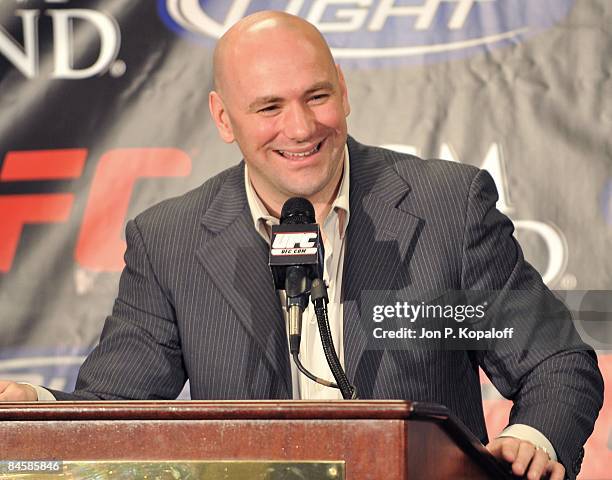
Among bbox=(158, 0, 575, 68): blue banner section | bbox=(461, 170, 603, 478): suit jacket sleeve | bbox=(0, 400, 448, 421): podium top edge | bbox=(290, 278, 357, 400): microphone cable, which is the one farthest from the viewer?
bbox=(158, 0, 575, 68): blue banner section

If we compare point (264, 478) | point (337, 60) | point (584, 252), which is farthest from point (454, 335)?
point (264, 478)

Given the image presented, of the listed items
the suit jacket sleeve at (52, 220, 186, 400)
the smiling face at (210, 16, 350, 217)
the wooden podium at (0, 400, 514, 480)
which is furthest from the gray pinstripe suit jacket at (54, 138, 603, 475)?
the wooden podium at (0, 400, 514, 480)

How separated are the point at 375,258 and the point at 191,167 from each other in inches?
33.3

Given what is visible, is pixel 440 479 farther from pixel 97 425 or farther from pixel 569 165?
pixel 569 165

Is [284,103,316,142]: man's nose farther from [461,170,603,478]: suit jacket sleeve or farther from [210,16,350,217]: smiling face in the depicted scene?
[461,170,603,478]: suit jacket sleeve

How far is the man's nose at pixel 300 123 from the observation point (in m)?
2.39

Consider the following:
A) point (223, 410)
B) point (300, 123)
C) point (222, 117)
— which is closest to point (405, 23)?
point (222, 117)

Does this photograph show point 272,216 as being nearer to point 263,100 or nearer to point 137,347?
point 263,100

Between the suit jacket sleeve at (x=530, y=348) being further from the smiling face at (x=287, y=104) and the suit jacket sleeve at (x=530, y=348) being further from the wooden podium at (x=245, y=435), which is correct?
the wooden podium at (x=245, y=435)

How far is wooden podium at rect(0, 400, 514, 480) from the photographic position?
4.46ft

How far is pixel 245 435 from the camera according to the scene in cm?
140

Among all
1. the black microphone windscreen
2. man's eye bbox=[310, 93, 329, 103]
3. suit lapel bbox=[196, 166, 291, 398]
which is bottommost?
suit lapel bbox=[196, 166, 291, 398]

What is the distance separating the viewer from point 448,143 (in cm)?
302

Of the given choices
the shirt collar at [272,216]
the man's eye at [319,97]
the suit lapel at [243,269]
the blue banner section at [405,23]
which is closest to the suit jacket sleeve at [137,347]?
the suit lapel at [243,269]
